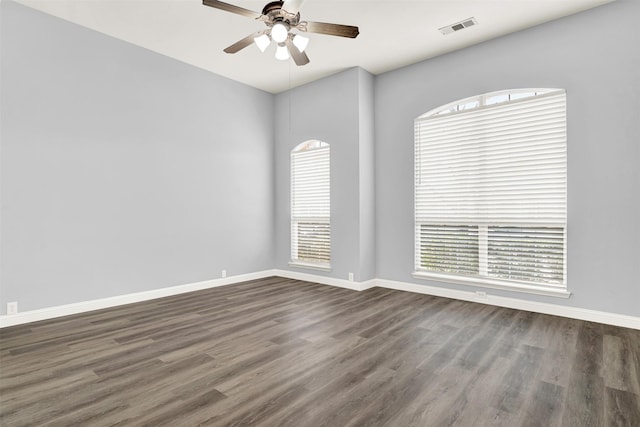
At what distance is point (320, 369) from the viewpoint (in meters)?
2.55

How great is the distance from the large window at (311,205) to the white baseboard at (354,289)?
0.38 meters

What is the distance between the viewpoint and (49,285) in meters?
3.77

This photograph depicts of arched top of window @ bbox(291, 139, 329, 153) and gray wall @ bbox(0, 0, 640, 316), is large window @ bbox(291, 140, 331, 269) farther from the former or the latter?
gray wall @ bbox(0, 0, 640, 316)

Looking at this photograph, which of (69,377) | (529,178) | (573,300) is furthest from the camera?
(529,178)

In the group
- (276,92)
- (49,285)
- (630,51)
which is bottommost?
(49,285)

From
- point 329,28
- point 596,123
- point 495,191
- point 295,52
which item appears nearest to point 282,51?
point 295,52

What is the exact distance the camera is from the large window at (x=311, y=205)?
5.78m

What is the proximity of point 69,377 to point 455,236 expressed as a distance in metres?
4.48

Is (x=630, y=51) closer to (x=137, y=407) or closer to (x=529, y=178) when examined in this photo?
(x=529, y=178)

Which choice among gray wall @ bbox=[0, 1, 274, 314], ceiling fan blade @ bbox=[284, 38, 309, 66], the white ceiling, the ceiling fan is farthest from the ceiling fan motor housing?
gray wall @ bbox=[0, 1, 274, 314]

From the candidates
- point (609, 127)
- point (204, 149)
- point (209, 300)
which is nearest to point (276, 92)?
point (204, 149)

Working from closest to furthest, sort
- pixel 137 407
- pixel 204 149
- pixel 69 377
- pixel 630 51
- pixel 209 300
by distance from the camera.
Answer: pixel 137 407, pixel 69 377, pixel 630 51, pixel 209 300, pixel 204 149

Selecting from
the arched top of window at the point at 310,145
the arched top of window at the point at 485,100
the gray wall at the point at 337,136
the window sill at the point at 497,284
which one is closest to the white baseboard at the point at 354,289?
the window sill at the point at 497,284

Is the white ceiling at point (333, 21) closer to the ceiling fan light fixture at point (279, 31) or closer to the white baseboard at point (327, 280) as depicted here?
the ceiling fan light fixture at point (279, 31)
